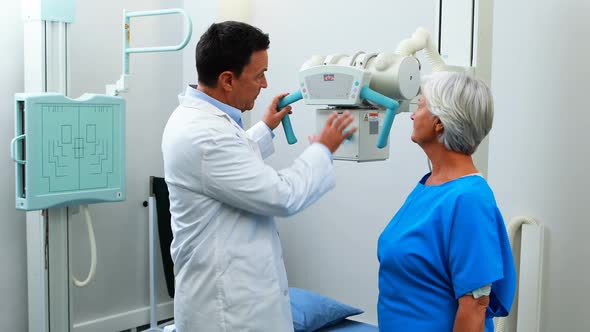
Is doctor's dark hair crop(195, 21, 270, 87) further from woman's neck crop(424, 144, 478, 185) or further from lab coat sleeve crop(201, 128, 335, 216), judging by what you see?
woman's neck crop(424, 144, 478, 185)

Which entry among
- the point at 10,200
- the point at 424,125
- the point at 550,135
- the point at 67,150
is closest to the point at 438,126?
the point at 424,125

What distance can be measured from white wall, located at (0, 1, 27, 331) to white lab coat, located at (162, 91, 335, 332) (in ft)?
5.38

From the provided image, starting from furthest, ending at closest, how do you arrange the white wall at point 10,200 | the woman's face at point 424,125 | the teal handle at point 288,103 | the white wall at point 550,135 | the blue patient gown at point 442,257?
the white wall at point 10,200, the white wall at point 550,135, the teal handle at point 288,103, the woman's face at point 424,125, the blue patient gown at point 442,257

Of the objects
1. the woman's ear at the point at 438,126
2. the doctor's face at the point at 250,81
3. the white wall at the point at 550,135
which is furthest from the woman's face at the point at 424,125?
the white wall at the point at 550,135

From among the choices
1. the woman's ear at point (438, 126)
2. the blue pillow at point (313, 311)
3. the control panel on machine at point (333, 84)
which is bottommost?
the blue pillow at point (313, 311)

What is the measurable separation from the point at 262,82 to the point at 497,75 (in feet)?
4.18

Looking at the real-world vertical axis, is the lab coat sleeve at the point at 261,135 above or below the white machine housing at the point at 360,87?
below

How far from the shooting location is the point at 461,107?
59.3 inches

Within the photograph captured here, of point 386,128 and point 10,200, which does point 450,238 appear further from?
point 10,200

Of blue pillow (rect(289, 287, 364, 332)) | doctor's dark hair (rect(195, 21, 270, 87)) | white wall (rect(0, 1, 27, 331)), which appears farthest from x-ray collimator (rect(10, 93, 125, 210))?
doctor's dark hair (rect(195, 21, 270, 87))

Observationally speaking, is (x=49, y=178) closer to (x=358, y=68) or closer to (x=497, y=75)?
(x=358, y=68)

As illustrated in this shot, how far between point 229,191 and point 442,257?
0.48 metres

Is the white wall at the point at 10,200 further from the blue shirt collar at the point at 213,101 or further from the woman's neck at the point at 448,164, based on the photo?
the woman's neck at the point at 448,164

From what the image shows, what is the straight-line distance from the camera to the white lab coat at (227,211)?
1545 mm
